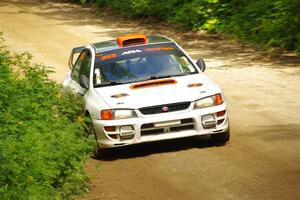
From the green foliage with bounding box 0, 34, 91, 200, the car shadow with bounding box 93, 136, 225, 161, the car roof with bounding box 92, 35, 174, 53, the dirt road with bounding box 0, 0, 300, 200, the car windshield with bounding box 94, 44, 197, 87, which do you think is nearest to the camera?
the green foliage with bounding box 0, 34, 91, 200

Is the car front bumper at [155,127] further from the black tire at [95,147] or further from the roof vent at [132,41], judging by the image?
the roof vent at [132,41]

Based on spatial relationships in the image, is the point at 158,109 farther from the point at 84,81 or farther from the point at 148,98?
the point at 84,81

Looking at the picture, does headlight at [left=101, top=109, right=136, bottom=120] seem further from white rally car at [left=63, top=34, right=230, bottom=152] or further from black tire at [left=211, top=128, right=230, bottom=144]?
black tire at [left=211, top=128, right=230, bottom=144]

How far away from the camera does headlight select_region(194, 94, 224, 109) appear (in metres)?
11.0

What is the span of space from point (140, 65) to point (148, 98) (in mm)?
1298

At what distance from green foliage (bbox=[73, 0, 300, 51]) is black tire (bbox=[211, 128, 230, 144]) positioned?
9957 mm

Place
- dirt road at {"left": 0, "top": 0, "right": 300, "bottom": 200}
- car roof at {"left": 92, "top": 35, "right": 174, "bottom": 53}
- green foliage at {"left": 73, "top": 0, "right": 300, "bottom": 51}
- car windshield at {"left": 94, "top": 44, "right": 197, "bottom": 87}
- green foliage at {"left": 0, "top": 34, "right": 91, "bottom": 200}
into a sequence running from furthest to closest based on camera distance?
green foliage at {"left": 73, "top": 0, "right": 300, "bottom": 51} → car roof at {"left": 92, "top": 35, "right": 174, "bottom": 53} → car windshield at {"left": 94, "top": 44, "right": 197, "bottom": 87} → dirt road at {"left": 0, "top": 0, "right": 300, "bottom": 200} → green foliage at {"left": 0, "top": 34, "right": 91, "bottom": 200}

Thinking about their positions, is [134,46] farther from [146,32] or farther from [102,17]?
[102,17]

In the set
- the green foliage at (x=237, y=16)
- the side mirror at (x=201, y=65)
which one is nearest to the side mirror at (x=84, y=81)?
the side mirror at (x=201, y=65)

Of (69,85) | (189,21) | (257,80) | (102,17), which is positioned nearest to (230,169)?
(69,85)

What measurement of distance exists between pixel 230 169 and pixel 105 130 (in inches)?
81.8

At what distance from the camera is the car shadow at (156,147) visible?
11.3 metres

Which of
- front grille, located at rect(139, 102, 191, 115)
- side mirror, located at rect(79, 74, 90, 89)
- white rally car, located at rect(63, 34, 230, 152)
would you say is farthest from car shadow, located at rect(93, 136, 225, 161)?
side mirror, located at rect(79, 74, 90, 89)

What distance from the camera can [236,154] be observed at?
1077 centimetres
